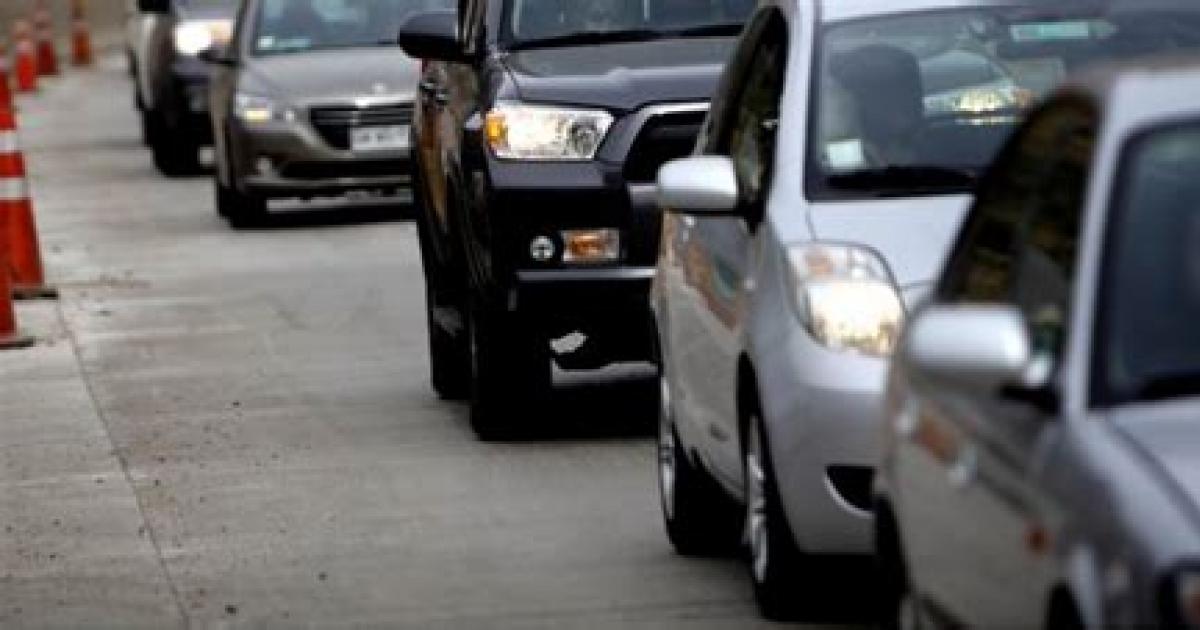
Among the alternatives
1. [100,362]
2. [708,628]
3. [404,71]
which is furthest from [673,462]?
[404,71]

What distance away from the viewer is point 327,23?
84.8ft

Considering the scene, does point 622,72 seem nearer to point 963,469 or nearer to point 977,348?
point 963,469

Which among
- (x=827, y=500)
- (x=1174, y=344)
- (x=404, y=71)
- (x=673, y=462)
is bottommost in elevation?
(x=404, y=71)

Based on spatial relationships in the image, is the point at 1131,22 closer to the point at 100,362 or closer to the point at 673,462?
the point at 673,462

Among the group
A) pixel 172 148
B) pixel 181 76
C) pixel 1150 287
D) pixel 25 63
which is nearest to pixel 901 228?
pixel 1150 287

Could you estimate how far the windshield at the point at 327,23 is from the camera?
25562 mm

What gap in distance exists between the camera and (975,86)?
35.2ft

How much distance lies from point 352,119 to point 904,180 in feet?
49.5

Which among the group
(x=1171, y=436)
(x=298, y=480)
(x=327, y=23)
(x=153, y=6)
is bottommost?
(x=153, y=6)

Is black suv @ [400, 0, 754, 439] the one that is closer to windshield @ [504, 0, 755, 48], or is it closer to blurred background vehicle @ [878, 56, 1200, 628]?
windshield @ [504, 0, 755, 48]

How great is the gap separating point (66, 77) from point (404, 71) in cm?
2717

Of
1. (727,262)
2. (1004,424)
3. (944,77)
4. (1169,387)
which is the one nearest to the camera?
(1169,387)

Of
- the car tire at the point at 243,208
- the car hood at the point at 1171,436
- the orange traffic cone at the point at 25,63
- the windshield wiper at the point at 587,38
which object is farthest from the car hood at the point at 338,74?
the orange traffic cone at the point at 25,63

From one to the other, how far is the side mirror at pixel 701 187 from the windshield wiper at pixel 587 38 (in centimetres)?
459
